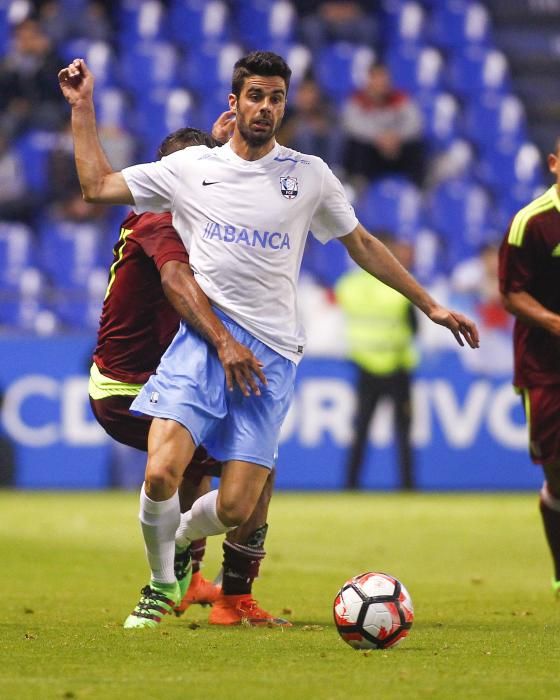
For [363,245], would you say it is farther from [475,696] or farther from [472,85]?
[472,85]

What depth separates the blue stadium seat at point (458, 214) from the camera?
779 inches

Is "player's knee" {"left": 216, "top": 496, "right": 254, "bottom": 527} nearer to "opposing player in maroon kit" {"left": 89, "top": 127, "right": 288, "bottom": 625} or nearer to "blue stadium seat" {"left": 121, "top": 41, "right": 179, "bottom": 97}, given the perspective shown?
"opposing player in maroon kit" {"left": 89, "top": 127, "right": 288, "bottom": 625}

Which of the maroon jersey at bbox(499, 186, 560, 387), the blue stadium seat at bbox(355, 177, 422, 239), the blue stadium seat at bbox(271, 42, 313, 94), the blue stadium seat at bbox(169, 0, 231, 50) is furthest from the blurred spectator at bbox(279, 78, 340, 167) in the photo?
the maroon jersey at bbox(499, 186, 560, 387)

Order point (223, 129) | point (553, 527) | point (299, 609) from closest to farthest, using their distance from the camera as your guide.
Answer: point (223, 129), point (299, 609), point (553, 527)

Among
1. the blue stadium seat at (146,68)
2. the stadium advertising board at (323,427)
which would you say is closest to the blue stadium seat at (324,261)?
the stadium advertising board at (323,427)

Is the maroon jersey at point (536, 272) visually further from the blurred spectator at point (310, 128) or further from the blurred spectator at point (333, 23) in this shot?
the blurred spectator at point (333, 23)

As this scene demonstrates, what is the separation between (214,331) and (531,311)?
2.35 meters

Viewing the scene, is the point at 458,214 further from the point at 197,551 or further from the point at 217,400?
the point at 217,400

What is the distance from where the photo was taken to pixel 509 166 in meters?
A: 21.3

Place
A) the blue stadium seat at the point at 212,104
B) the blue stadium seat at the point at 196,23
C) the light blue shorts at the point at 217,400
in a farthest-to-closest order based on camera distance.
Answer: the blue stadium seat at the point at 196,23
the blue stadium seat at the point at 212,104
the light blue shorts at the point at 217,400

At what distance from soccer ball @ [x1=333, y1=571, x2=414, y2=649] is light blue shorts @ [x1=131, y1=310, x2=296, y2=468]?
0.80 metres

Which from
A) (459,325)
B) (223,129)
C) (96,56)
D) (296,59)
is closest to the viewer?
(459,325)

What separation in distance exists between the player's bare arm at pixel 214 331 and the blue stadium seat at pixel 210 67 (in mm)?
13456

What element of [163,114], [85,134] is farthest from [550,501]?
[163,114]
